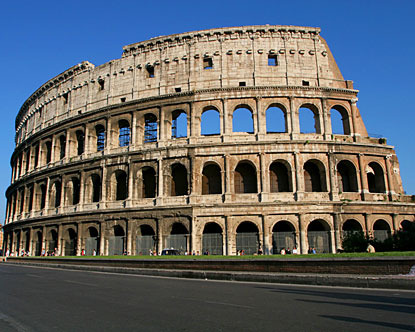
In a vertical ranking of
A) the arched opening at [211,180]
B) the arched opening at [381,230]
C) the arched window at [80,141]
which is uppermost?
the arched window at [80,141]

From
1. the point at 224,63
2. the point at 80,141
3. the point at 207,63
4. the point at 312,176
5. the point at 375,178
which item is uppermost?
the point at 207,63

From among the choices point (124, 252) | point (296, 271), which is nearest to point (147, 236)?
point (124, 252)

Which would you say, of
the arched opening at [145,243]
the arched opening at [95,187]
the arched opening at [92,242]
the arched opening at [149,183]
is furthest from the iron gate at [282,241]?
the arched opening at [95,187]

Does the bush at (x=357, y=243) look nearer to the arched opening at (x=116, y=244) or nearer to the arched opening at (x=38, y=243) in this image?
the arched opening at (x=116, y=244)

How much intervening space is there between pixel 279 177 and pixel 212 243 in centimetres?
721

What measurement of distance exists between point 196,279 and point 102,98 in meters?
21.8

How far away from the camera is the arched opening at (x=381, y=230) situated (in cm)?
2497

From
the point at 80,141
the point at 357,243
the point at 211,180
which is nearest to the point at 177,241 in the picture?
the point at 211,180

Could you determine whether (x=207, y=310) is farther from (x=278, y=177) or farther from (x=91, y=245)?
(x=91, y=245)

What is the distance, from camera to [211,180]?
27109mm

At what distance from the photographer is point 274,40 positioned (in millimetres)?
27719

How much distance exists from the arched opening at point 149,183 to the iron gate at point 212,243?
5983 mm

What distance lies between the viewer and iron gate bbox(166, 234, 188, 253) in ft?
82.2

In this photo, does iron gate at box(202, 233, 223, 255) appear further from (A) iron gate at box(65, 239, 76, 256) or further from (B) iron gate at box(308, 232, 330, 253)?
(A) iron gate at box(65, 239, 76, 256)
